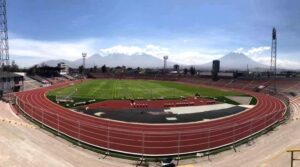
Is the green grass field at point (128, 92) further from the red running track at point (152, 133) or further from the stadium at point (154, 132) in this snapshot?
the red running track at point (152, 133)

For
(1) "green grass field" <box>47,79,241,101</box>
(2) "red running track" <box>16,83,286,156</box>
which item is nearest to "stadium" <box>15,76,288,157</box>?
(2) "red running track" <box>16,83,286,156</box>

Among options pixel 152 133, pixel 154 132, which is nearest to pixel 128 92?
pixel 154 132

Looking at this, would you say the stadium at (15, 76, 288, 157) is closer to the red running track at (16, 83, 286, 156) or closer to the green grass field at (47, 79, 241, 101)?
the red running track at (16, 83, 286, 156)

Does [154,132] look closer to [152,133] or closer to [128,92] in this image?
[152,133]

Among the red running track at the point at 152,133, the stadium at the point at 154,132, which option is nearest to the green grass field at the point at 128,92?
the stadium at the point at 154,132

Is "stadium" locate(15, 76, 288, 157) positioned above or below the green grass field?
below

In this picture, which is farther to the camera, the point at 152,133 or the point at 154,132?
the point at 154,132

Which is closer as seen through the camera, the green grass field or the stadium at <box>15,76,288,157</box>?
the stadium at <box>15,76,288,157</box>

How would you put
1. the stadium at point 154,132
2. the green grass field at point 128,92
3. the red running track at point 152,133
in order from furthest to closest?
Answer: the green grass field at point 128,92 < the red running track at point 152,133 < the stadium at point 154,132

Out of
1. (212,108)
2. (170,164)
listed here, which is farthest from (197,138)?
(212,108)

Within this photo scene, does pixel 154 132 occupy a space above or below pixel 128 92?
below

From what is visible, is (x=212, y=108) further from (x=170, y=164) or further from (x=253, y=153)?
(x=170, y=164)

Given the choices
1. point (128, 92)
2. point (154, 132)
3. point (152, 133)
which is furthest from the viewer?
point (128, 92)

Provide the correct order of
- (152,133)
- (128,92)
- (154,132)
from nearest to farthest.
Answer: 1. (152,133)
2. (154,132)
3. (128,92)
